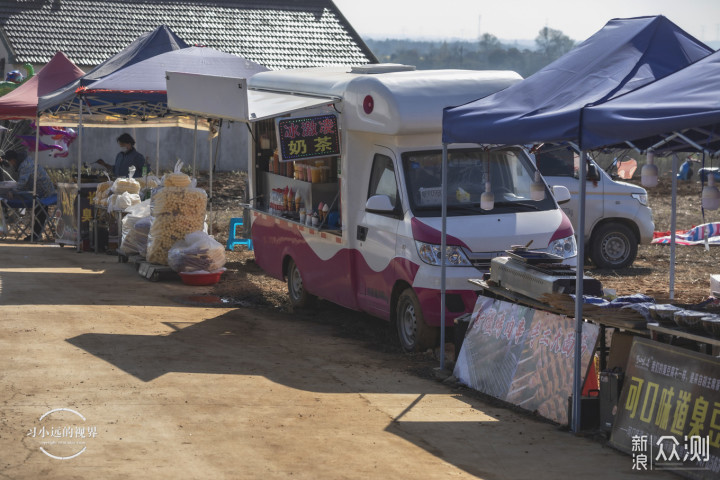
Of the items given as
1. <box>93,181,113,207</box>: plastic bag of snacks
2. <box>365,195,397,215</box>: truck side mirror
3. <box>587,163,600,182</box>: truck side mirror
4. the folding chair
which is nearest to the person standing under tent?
the folding chair

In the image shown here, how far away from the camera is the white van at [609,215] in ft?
53.1

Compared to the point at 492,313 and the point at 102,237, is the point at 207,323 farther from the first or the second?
the point at 102,237

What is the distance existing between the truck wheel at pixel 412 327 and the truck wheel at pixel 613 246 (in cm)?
691

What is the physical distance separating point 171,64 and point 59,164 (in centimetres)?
1427

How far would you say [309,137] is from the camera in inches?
445

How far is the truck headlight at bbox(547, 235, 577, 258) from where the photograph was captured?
1022 cm

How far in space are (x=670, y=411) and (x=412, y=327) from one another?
12.8 ft

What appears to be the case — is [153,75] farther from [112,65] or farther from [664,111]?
[664,111]

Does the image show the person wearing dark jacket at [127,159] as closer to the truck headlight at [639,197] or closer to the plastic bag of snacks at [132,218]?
the plastic bag of snacks at [132,218]

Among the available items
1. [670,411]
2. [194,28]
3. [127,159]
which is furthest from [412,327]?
[194,28]

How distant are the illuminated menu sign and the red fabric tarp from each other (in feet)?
32.5

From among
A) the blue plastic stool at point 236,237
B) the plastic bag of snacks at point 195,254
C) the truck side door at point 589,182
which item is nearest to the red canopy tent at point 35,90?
the blue plastic stool at point 236,237

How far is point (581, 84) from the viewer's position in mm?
7891

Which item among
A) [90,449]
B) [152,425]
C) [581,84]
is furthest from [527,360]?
[90,449]
